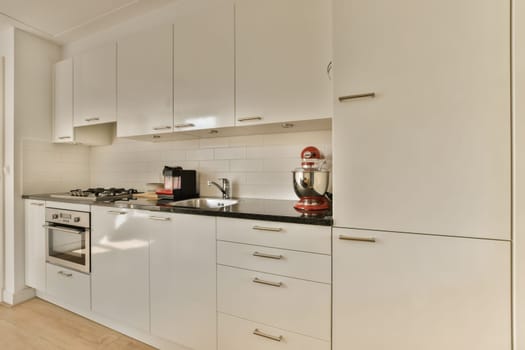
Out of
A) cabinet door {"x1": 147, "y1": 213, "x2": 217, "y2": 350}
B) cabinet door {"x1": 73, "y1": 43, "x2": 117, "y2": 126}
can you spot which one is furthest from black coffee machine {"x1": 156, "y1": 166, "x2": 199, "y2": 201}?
cabinet door {"x1": 73, "y1": 43, "x2": 117, "y2": 126}

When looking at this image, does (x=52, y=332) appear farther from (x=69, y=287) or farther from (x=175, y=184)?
(x=175, y=184)

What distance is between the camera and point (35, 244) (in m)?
2.39

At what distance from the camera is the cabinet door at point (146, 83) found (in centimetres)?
196

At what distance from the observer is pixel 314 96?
1493mm

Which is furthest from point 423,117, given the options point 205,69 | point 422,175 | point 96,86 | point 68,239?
point 68,239

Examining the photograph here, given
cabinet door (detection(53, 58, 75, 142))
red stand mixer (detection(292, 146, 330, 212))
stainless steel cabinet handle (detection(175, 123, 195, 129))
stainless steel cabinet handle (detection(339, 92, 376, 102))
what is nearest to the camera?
stainless steel cabinet handle (detection(339, 92, 376, 102))

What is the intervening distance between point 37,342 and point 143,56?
2.21 meters

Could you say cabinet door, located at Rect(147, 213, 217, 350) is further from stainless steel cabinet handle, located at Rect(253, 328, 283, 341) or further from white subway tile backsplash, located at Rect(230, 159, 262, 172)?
white subway tile backsplash, located at Rect(230, 159, 262, 172)

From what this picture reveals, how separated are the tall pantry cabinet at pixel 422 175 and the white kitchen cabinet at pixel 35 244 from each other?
2.54 meters

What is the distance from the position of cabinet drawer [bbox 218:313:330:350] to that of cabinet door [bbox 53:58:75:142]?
2.32 metres

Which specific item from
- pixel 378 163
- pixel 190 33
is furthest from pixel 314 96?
pixel 190 33

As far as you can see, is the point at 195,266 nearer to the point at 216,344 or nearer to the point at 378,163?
the point at 216,344

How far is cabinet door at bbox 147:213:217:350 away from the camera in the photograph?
1499 millimetres

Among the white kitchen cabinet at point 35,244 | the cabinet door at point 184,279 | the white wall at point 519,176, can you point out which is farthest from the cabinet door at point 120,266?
the white wall at point 519,176
